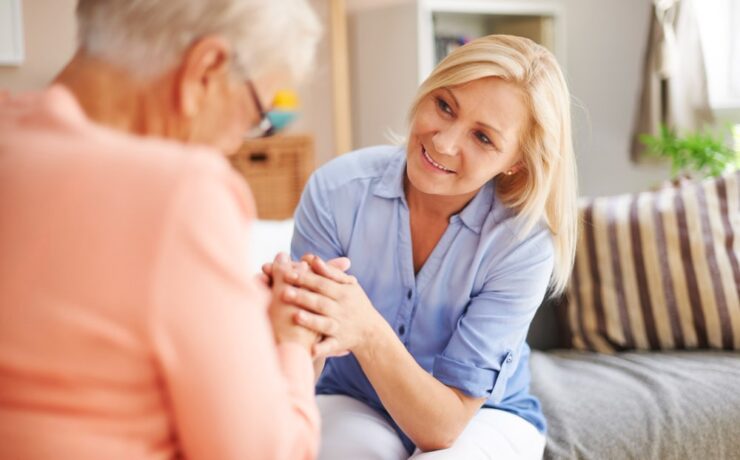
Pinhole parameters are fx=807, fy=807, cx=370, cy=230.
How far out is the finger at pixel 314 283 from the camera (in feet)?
3.99

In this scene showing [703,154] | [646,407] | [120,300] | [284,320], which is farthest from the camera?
[703,154]

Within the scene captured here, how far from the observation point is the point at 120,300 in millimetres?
688

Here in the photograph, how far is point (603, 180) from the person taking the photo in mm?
4105

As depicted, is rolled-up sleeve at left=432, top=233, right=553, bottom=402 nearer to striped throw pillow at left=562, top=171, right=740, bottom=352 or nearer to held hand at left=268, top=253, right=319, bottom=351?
held hand at left=268, top=253, right=319, bottom=351

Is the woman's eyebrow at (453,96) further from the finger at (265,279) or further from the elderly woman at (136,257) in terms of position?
the elderly woman at (136,257)

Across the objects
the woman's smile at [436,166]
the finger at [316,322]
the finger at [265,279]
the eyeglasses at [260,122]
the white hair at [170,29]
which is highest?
the white hair at [170,29]

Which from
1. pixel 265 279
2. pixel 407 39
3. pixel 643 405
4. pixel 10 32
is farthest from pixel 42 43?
pixel 643 405

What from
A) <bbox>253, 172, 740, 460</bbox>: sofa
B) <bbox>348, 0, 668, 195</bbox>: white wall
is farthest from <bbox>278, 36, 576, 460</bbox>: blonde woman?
<bbox>348, 0, 668, 195</bbox>: white wall

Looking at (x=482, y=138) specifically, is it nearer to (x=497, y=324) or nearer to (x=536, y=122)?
(x=536, y=122)

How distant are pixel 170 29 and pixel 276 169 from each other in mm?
2610

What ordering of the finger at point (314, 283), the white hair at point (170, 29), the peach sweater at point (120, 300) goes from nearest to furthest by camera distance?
the peach sweater at point (120, 300) → the white hair at point (170, 29) → the finger at point (314, 283)

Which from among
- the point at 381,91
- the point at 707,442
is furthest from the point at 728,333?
the point at 381,91

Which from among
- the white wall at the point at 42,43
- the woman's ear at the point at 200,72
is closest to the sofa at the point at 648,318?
the woman's ear at the point at 200,72

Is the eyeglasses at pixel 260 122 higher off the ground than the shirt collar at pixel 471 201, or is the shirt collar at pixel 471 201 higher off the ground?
the eyeglasses at pixel 260 122
